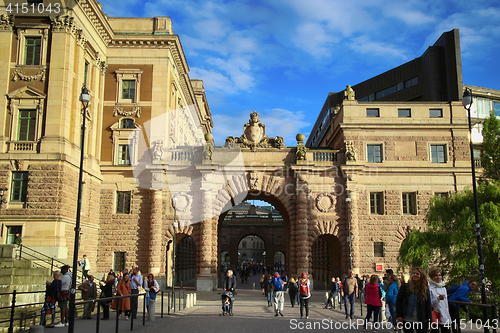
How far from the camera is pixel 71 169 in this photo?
29.7 meters

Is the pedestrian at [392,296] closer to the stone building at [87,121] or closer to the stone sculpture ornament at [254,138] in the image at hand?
the stone building at [87,121]

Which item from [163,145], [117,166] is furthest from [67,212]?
[163,145]

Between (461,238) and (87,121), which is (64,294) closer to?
(87,121)

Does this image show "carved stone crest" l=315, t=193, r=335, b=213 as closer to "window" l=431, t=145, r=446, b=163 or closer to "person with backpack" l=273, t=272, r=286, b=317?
"window" l=431, t=145, r=446, b=163

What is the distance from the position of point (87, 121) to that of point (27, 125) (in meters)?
4.74

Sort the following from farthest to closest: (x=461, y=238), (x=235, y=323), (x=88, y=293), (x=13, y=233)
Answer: (x=13, y=233) < (x=461, y=238) < (x=88, y=293) < (x=235, y=323)

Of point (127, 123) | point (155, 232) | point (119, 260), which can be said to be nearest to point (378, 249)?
point (155, 232)

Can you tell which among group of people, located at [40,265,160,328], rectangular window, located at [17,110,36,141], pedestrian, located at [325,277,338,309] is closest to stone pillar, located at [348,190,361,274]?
pedestrian, located at [325,277,338,309]

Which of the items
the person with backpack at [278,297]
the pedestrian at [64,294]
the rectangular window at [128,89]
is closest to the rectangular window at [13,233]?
the pedestrian at [64,294]

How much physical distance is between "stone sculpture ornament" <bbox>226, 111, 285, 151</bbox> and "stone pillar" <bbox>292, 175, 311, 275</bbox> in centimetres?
360

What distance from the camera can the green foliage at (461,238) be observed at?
23.2 metres

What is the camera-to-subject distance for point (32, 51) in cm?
3045

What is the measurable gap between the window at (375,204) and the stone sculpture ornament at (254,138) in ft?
27.7

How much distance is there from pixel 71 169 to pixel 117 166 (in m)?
6.28
